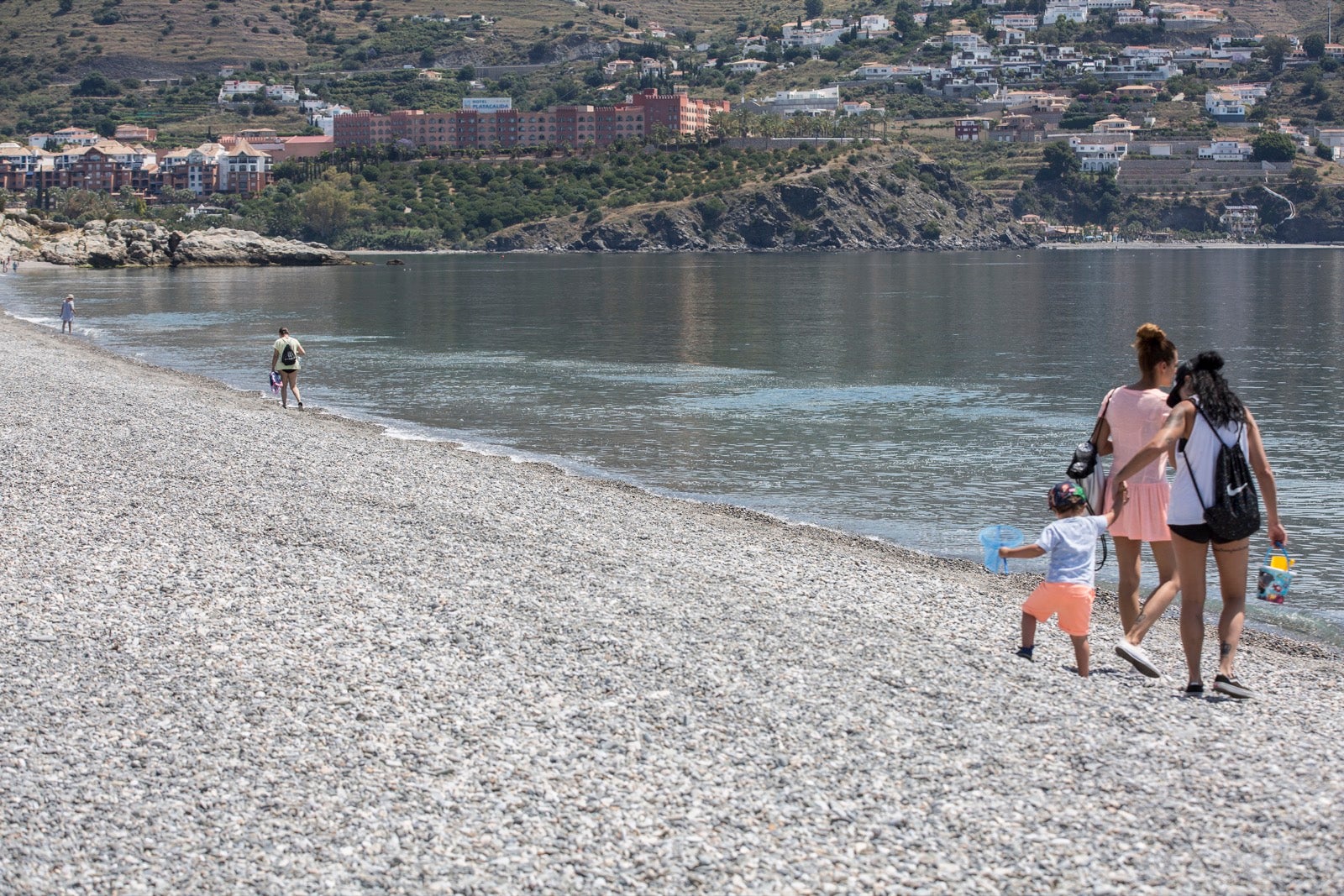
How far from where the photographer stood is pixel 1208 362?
27.3 ft

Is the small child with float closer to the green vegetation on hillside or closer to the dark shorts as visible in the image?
the dark shorts

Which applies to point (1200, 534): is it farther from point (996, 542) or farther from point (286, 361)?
point (286, 361)

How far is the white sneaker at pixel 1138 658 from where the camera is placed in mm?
9172

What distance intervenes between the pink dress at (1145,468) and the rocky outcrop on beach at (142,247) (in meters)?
112

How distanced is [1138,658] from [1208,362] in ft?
6.97

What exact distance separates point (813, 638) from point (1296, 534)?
9.87m

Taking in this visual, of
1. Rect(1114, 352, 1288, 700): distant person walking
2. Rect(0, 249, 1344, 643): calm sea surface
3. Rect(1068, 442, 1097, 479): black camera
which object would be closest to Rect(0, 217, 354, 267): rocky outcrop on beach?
Rect(0, 249, 1344, 643): calm sea surface

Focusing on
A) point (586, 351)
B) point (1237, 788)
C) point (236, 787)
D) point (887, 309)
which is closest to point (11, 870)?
point (236, 787)

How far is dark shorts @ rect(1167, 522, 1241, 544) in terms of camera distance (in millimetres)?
8305

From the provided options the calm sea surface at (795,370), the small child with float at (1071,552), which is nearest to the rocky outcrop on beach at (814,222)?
the calm sea surface at (795,370)

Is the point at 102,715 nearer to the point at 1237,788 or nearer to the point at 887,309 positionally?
the point at 1237,788

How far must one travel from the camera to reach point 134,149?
191875 millimetres

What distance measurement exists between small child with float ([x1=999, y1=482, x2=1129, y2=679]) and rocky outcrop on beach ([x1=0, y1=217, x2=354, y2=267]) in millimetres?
112205

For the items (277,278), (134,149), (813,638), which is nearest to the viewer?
(813,638)
